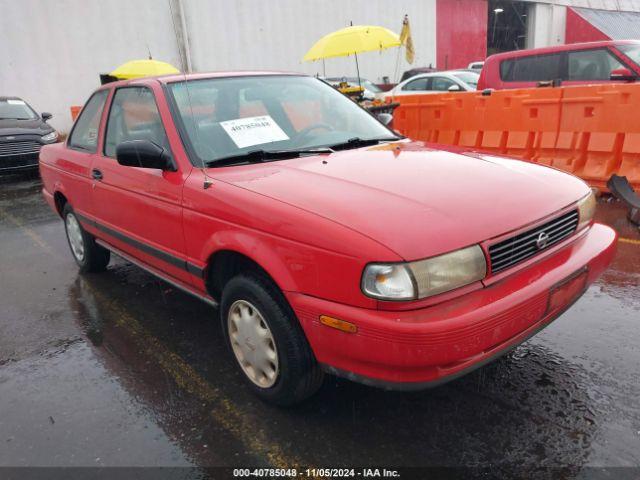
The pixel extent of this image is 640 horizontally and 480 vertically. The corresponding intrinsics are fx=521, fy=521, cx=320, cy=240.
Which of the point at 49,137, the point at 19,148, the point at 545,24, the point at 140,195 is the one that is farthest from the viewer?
the point at 545,24

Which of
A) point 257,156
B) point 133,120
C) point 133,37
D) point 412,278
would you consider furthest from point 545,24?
point 412,278

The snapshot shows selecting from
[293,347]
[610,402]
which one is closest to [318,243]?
[293,347]

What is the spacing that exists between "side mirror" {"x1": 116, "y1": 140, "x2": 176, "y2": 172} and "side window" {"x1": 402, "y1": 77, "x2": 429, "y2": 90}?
34.2ft

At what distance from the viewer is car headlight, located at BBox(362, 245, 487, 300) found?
2.00m

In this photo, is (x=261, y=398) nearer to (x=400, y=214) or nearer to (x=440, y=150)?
(x=400, y=214)

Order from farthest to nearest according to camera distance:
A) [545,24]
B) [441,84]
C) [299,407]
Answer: [545,24] → [441,84] → [299,407]

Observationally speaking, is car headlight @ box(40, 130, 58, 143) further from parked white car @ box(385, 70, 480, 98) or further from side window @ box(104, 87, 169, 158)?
side window @ box(104, 87, 169, 158)

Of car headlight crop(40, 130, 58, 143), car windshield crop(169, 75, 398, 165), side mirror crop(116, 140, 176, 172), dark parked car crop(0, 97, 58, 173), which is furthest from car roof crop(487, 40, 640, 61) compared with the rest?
dark parked car crop(0, 97, 58, 173)

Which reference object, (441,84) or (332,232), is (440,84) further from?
(332,232)

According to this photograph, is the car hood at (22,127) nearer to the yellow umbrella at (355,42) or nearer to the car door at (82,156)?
the yellow umbrella at (355,42)

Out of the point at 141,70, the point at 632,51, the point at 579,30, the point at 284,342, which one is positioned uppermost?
the point at 579,30

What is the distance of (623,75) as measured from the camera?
6.87 m

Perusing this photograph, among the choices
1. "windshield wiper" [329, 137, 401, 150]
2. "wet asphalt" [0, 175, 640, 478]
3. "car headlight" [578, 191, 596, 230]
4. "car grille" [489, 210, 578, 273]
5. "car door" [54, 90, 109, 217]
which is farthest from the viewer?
"car door" [54, 90, 109, 217]

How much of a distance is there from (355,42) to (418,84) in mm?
3294
